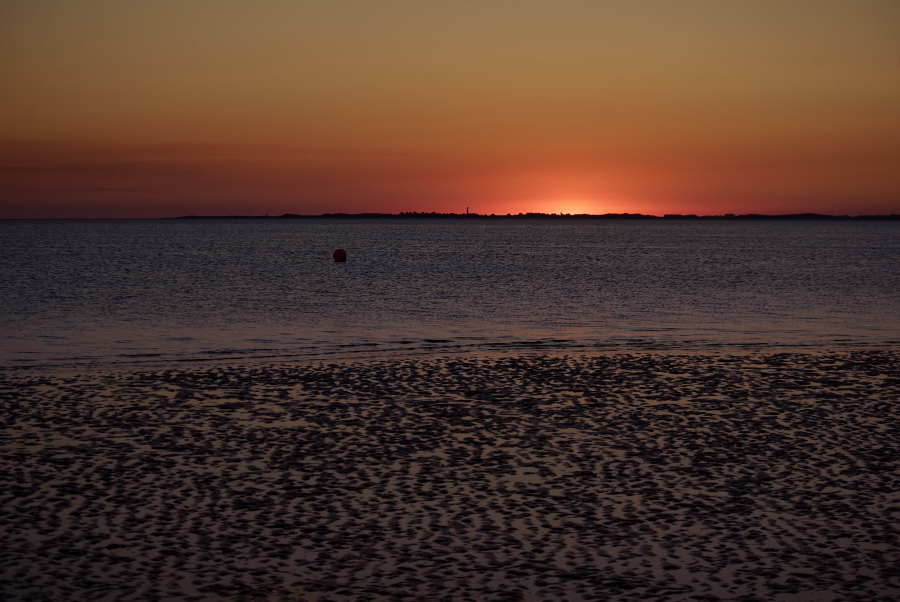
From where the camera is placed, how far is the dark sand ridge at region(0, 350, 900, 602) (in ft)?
28.4

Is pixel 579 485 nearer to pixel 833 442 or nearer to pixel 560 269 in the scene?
pixel 833 442

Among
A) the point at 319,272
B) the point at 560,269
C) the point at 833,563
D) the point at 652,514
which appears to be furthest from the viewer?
the point at 560,269

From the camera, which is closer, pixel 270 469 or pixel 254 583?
pixel 254 583

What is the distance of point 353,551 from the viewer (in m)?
9.34

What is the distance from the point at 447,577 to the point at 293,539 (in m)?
2.04

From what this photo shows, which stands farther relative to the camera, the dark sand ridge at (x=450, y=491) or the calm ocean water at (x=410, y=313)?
the calm ocean water at (x=410, y=313)

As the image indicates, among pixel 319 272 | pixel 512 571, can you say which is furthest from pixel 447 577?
pixel 319 272

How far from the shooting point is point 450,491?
11438mm

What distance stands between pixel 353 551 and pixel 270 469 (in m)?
3.50

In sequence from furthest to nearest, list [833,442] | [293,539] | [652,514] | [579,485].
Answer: [833,442] → [579,485] → [652,514] → [293,539]

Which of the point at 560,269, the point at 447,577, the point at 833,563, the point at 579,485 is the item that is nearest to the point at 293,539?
the point at 447,577

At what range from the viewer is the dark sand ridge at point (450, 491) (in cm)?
865

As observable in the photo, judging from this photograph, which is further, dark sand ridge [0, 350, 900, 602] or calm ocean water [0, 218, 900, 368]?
calm ocean water [0, 218, 900, 368]

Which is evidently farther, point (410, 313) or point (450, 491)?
point (410, 313)
